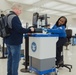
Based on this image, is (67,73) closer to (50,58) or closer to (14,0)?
(50,58)

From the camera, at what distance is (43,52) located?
9.67 ft

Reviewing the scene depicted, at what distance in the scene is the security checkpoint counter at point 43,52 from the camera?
2920mm

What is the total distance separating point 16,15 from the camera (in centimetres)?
256

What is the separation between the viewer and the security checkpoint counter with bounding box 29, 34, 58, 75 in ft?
9.58

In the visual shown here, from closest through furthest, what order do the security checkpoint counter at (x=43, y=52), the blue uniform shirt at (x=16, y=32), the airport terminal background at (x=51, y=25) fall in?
the blue uniform shirt at (x=16, y=32), the security checkpoint counter at (x=43, y=52), the airport terminal background at (x=51, y=25)

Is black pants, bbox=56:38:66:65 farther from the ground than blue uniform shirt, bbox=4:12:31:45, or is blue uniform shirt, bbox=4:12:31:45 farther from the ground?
blue uniform shirt, bbox=4:12:31:45

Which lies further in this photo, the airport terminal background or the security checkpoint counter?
the airport terminal background

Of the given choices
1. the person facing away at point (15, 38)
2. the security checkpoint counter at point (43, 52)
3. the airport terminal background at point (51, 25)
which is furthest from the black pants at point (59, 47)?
the person facing away at point (15, 38)

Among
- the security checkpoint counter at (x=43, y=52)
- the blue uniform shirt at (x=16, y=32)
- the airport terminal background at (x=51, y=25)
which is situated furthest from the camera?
the airport terminal background at (x=51, y=25)

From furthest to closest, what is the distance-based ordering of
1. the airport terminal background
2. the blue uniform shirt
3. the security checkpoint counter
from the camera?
1. the airport terminal background
2. the security checkpoint counter
3. the blue uniform shirt

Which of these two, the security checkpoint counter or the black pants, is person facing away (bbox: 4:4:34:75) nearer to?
the security checkpoint counter

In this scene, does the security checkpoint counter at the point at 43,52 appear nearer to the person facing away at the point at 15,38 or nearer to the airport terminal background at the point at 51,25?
the person facing away at the point at 15,38

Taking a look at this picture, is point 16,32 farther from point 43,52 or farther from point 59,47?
point 59,47

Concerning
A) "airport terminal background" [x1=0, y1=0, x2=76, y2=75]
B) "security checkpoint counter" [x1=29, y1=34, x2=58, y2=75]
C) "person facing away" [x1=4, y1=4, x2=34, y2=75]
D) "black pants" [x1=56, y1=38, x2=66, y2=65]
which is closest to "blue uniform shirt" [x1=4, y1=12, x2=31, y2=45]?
"person facing away" [x1=4, y1=4, x2=34, y2=75]
